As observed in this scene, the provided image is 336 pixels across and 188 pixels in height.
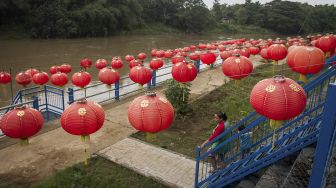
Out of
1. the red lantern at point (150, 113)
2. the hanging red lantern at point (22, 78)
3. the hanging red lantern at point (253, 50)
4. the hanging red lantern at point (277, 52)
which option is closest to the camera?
the red lantern at point (150, 113)

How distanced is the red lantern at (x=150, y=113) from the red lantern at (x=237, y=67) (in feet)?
16.9

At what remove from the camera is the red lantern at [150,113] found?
5.83 metres

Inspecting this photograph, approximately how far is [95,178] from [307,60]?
7460 mm

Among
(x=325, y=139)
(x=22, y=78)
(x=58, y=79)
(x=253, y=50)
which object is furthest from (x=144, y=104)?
(x=253, y=50)

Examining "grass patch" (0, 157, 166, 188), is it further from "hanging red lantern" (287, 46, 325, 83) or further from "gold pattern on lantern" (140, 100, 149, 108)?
"hanging red lantern" (287, 46, 325, 83)

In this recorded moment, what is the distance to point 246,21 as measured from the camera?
8456cm

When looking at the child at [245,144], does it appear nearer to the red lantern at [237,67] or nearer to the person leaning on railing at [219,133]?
the person leaning on railing at [219,133]

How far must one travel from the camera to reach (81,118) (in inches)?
243

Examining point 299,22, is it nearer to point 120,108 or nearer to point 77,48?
point 77,48

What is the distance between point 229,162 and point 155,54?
14.1 m

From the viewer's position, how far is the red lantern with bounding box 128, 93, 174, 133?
5.83m

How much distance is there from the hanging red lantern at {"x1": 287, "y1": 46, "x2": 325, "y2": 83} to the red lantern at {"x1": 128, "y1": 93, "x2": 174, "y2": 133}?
232 inches

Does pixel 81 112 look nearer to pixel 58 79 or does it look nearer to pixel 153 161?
pixel 153 161

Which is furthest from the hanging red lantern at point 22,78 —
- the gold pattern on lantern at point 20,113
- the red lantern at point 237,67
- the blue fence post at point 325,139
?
the blue fence post at point 325,139
